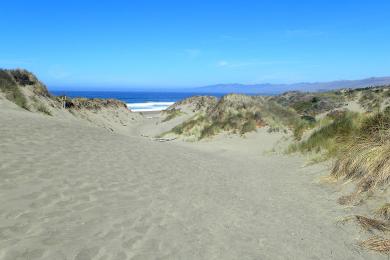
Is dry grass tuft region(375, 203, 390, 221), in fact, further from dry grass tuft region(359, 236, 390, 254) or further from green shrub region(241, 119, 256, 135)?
green shrub region(241, 119, 256, 135)

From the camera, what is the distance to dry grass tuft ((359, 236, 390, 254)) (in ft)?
17.6

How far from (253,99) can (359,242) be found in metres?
23.8

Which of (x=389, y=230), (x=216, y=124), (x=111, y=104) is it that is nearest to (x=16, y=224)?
(x=389, y=230)

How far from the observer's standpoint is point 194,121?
100.0ft

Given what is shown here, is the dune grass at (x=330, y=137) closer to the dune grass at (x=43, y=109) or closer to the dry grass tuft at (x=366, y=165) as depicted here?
the dry grass tuft at (x=366, y=165)

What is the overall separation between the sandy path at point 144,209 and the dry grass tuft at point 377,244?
0.19 metres

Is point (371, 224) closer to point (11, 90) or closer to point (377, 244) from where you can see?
point (377, 244)

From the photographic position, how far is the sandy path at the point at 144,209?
4961 mm

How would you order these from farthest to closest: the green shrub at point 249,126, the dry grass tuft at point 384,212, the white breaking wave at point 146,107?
the white breaking wave at point 146,107, the green shrub at point 249,126, the dry grass tuft at point 384,212

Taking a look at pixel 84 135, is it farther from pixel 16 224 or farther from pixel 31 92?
pixel 31 92

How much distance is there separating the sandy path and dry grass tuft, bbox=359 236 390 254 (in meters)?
0.19

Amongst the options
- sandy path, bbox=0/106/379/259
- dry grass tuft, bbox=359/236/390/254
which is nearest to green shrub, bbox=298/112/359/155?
sandy path, bbox=0/106/379/259

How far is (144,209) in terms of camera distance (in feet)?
21.4

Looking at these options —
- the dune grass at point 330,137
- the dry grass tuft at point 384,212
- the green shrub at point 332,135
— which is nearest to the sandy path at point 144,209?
the dry grass tuft at point 384,212
